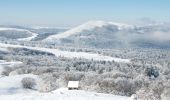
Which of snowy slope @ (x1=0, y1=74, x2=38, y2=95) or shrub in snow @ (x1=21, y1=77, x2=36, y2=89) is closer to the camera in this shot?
snowy slope @ (x1=0, y1=74, x2=38, y2=95)

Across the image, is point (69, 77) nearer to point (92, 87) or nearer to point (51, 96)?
point (92, 87)

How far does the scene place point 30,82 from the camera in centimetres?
12875

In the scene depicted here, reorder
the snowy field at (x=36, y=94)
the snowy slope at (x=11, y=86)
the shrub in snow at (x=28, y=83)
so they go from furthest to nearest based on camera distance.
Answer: the shrub in snow at (x=28, y=83)
the snowy slope at (x=11, y=86)
the snowy field at (x=36, y=94)

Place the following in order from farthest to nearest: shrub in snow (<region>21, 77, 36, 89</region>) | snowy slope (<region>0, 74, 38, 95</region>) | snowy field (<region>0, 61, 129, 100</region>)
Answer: shrub in snow (<region>21, 77, 36, 89</region>) < snowy slope (<region>0, 74, 38, 95</region>) < snowy field (<region>0, 61, 129, 100</region>)

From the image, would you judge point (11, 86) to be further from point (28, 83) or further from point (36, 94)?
point (36, 94)

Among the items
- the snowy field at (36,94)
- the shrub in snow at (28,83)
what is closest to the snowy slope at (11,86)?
the snowy field at (36,94)

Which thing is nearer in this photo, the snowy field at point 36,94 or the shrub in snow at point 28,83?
the snowy field at point 36,94

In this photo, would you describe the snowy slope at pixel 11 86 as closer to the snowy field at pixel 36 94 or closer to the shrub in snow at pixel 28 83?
the snowy field at pixel 36 94

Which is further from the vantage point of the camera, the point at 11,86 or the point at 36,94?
the point at 11,86

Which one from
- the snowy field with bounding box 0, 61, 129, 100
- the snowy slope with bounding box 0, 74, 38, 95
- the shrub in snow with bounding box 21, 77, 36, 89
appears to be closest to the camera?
the snowy field with bounding box 0, 61, 129, 100

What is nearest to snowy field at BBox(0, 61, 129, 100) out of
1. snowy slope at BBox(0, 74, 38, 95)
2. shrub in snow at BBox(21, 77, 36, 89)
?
snowy slope at BBox(0, 74, 38, 95)

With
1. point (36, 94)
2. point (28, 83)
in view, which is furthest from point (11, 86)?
point (36, 94)

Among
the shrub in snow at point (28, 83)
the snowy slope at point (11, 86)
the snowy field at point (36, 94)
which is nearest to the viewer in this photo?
the snowy field at point (36, 94)

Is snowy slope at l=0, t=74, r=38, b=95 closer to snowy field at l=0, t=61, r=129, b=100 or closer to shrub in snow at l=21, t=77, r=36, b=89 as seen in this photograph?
snowy field at l=0, t=61, r=129, b=100
